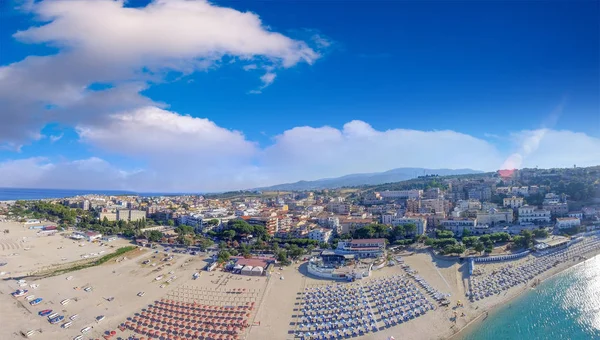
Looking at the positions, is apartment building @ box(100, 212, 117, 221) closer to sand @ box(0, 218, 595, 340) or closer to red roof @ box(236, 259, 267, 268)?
sand @ box(0, 218, 595, 340)

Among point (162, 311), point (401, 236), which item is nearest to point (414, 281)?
point (401, 236)

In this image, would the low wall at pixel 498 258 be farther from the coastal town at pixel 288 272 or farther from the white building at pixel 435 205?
the white building at pixel 435 205

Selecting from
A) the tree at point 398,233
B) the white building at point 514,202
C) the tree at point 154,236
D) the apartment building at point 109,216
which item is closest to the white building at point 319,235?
the tree at point 398,233

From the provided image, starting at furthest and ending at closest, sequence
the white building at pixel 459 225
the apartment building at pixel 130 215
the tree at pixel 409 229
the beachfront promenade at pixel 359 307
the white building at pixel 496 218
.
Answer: the apartment building at pixel 130 215 → the white building at pixel 496 218 → the white building at pixel 459 225 → the tree at pixel 409 229 → the beachfront promenade at pixel 359 307

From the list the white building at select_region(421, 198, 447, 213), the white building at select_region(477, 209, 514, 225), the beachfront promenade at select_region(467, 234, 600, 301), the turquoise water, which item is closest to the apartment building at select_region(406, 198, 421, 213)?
the white building at select_region(421, 198, 447, 213)

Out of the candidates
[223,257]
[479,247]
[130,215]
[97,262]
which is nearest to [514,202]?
[479,247]

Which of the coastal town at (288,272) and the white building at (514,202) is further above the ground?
the white building at (514,202)
